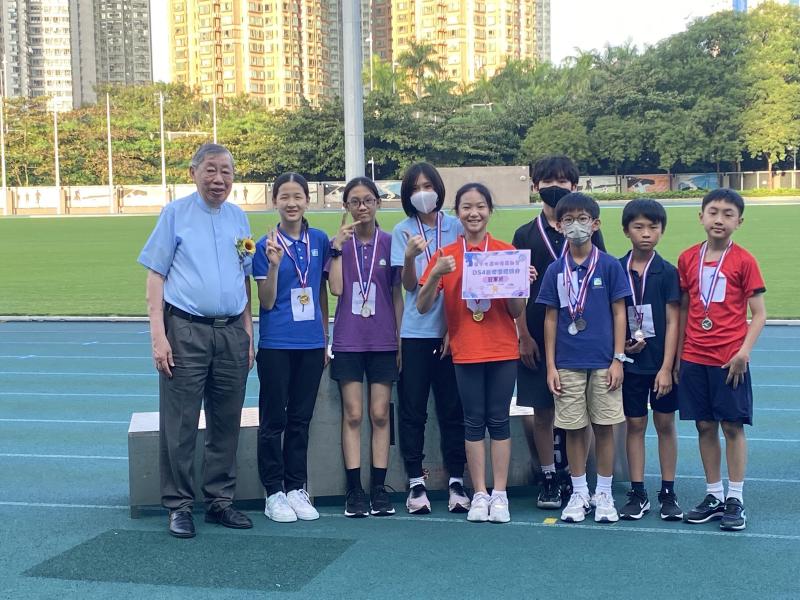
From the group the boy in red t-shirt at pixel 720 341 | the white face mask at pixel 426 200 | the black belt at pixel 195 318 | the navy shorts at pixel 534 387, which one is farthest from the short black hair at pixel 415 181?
the boy in red t-shirt at pixel 720 341

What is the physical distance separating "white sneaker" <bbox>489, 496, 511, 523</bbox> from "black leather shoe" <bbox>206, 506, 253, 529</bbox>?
3.79 feet

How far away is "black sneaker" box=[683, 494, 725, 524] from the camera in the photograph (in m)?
4.89

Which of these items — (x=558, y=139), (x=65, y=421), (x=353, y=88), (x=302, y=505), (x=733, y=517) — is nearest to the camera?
(x=733, y=517)

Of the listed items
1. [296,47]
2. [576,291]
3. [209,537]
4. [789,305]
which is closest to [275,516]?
[209,537]

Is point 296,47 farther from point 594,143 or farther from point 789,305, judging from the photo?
point 789,305

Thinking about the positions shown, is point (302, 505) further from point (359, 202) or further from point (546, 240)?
point (546, 240)

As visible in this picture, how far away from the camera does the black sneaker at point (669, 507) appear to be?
194 inches

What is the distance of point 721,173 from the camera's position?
69688 millimetres

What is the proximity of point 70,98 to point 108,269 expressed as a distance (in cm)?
10934

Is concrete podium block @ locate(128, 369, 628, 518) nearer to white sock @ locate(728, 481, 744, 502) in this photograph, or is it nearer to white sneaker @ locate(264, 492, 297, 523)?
white sneaker @ locate(264, 492, 297, 523)

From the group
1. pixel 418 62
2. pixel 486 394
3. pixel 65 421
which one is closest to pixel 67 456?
pixel 65 421

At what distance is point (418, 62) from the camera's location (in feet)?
279

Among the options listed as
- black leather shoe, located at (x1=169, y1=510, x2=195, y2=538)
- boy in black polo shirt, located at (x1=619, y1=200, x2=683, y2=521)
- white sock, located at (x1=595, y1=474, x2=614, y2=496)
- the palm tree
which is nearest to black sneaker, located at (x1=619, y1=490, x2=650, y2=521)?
boy in black polo shirt, located at (x1=619, y1=200, x2=683, y2=521)

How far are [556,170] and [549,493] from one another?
5.36ft
